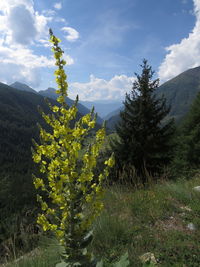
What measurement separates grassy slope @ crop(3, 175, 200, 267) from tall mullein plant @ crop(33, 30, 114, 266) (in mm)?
1408

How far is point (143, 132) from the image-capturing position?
15.7 meters

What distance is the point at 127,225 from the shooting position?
4.57 meters

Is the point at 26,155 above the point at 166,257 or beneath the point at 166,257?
beneath

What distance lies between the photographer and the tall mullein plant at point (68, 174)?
8.27 feet

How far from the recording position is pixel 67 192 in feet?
8.68

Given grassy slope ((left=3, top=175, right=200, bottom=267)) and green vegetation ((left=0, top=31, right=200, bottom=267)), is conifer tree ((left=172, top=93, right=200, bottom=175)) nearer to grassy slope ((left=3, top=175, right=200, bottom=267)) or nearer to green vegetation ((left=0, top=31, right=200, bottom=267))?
green vegetation ((left=0, top=31, right=200, bottom=267))

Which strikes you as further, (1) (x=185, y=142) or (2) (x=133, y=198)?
(1) (x=185, y=142)

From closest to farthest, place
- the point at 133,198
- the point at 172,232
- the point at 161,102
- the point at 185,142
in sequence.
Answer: the point at 172,232
the point at 133,198
the point at 161,102
the point at 185,142

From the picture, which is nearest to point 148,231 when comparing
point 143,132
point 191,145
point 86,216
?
point 86,216

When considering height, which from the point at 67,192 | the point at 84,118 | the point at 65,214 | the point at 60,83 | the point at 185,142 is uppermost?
the point at 60,83

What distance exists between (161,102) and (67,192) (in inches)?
598

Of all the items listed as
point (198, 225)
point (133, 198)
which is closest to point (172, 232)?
point (198, 225)

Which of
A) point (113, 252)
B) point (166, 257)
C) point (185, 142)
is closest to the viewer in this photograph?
point (166, 257)

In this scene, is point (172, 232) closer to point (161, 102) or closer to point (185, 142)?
point (161, 102)
